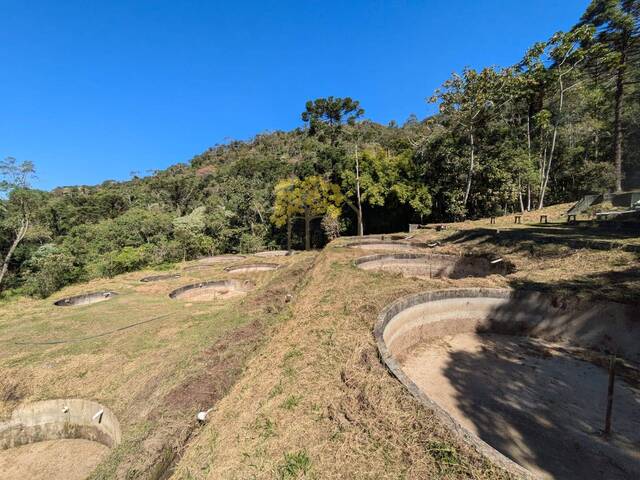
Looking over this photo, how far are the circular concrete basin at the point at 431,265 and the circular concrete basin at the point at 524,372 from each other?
338 cm

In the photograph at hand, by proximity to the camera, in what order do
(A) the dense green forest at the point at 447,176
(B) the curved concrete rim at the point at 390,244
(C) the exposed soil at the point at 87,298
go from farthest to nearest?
(A) the dense green forest at the point at 447,176 → (B) the curved concrete rim at the point at 390,244 → (C) the exposed soil at the point at 87,298

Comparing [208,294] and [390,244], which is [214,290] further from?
[390,244]

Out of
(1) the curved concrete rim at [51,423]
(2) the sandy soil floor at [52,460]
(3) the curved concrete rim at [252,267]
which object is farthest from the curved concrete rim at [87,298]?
(2) the sandy soil floor at [52,460]

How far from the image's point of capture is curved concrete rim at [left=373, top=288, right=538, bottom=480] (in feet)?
7.43

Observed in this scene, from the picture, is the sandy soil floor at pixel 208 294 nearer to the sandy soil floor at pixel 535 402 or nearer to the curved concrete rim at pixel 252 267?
the curved concrete rim at pixel 252 267

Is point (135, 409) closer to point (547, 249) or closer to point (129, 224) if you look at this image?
point (547, 249)

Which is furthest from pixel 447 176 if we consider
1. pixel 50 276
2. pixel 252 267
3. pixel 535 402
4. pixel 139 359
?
pixel 50 276

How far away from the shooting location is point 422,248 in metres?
12.3

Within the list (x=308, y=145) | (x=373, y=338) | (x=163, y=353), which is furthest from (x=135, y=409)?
(x=308, y=145)

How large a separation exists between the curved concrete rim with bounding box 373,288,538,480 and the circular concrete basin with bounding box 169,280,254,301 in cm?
805

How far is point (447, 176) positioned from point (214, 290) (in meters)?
17.4

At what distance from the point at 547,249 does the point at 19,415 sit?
42.0 feet

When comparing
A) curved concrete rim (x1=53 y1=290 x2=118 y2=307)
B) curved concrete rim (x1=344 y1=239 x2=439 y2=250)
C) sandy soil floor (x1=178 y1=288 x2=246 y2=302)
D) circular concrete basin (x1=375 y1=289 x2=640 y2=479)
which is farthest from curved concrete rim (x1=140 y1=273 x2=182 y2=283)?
circular concrete basin (x1=375 y1=289 x2=640 y2=479)

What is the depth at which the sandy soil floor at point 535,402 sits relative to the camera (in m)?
3.23
